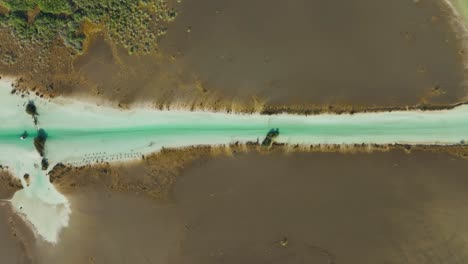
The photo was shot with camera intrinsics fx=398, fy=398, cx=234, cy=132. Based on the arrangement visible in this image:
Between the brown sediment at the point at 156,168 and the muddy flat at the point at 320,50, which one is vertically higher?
the muddy flat at the point at 320,50

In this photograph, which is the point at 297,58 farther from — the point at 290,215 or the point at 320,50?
the point at 290,215

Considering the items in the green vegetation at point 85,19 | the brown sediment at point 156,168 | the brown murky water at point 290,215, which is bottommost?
the brown murky water at point 290,215

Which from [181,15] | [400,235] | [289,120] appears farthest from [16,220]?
[400,235]

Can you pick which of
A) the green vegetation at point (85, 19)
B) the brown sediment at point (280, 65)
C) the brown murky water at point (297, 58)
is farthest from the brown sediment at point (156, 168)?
the green vegetation at point (85, 19)

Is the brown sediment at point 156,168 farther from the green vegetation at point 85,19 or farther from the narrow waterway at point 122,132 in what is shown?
the green vegetation at point 85,19

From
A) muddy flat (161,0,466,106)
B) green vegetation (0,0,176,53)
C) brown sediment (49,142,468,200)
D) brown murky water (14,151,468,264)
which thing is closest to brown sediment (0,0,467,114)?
muddy flat (161,0,466,106)

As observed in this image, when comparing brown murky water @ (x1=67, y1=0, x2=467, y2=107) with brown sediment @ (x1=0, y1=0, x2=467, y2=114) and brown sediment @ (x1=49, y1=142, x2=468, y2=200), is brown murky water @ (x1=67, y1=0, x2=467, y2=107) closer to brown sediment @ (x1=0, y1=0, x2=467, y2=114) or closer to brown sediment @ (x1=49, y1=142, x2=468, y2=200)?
brown sediment @ (x1=0, y1=0, x2=467, y2=114)
